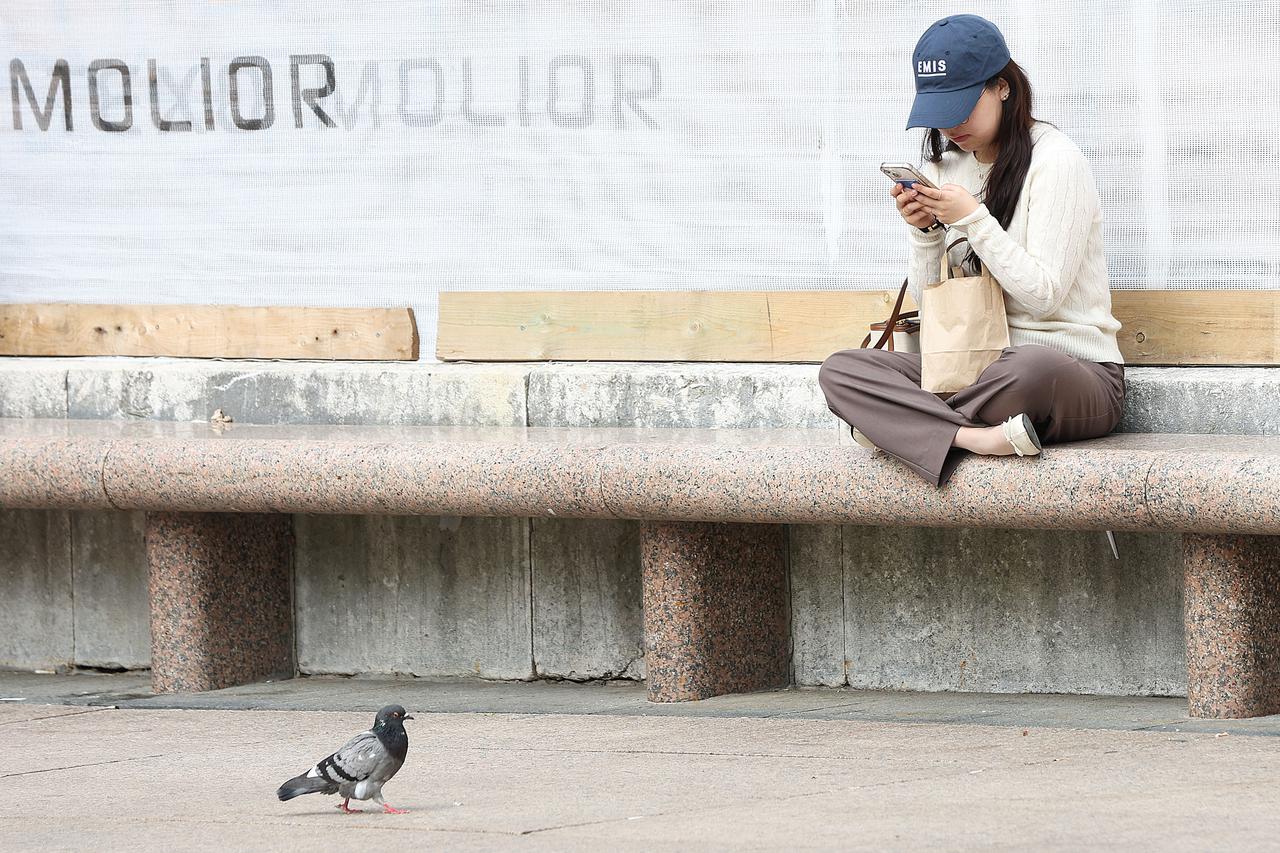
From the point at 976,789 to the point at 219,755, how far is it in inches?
81.5

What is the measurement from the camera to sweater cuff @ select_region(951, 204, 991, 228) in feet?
17.2

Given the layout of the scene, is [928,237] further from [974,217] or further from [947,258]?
[974,217]

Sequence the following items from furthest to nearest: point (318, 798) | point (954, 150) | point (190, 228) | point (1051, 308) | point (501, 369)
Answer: point (190, 228) < point (501, 369) < point (954, 150) < point (1051, 308) < point (318, 798)

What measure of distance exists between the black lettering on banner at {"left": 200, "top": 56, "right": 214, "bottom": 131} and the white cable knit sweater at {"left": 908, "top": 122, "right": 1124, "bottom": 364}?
274 centimetres

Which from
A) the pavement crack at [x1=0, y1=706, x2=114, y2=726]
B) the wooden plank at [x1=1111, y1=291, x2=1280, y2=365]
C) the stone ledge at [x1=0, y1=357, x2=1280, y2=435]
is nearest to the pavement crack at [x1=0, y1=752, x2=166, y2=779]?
the pavement crack at [x1=0, y1=706, x2=114, y2=726]

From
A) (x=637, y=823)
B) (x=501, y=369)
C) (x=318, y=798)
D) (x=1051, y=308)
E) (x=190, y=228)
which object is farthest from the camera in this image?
(x=190, y=228)

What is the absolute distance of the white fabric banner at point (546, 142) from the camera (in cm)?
593

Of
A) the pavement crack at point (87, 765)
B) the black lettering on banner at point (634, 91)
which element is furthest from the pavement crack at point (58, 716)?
the black lettering on banner at point (634, 91)

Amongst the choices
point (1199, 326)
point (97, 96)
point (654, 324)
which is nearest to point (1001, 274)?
point (1199, 326)

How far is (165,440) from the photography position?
6.22 meters

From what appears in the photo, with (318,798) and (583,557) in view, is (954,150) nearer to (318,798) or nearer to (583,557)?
(583,557)

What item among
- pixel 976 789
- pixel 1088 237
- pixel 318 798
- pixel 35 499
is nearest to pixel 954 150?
pixel 1088 237

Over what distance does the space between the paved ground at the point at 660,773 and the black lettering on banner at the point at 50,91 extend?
2.15 meters

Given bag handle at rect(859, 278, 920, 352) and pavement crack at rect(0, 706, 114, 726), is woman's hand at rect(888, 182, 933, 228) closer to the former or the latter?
bag handle at rect(859, 278, 920, 352)
